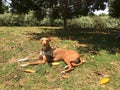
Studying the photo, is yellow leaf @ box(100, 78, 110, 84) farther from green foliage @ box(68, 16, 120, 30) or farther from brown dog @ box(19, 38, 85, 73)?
green foliage @ box(68, 16, 120, 30)

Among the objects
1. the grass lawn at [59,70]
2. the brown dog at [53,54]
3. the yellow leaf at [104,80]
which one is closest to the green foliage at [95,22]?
the grass lawn at [59,70]

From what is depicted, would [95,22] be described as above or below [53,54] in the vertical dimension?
below

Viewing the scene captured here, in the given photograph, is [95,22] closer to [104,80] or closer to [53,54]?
[53,54]

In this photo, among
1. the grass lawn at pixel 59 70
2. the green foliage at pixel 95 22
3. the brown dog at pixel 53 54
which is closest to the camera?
the grass lawn at pixel 59 70

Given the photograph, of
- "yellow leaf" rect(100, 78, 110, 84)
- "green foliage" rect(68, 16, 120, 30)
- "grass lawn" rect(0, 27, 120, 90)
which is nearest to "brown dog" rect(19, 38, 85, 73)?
"grass lawn" rect(0, 27, 120, 90)

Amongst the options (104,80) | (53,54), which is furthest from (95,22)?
(104,80)

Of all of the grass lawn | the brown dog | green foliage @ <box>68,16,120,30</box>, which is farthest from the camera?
green foliage @ <box>68,16,120,30</box>

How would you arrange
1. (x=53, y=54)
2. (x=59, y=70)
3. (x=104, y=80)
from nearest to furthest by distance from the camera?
(x=104, y=80) < (x=59, y=70) < (x=53, y=54)

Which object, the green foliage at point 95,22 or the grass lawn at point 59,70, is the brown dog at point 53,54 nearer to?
the grass lawn at point 59,70

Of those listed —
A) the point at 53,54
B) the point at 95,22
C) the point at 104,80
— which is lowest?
the point at 95,22

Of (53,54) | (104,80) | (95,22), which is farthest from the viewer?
(95,22)

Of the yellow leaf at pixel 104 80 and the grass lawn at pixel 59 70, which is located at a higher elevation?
the grass lawn at pixel 59 70

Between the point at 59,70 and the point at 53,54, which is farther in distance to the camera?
the point at 53,54

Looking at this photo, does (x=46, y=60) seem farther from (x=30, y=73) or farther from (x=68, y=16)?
(x=68, y=16)
